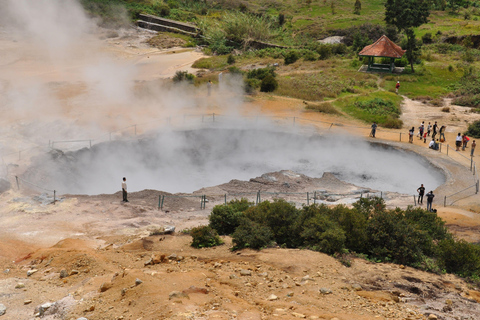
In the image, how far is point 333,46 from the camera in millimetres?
51656

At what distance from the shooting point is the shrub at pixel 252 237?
14.1 m

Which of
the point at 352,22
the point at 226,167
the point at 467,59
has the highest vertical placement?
the point at 352,22

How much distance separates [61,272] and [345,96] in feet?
92.1

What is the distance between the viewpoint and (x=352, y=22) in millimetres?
63250

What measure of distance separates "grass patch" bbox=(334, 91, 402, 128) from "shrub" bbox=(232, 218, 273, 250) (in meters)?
19.4

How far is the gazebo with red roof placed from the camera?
43625 millimetres

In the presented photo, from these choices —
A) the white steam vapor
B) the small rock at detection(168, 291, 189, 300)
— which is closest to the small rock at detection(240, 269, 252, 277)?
the small rock at detection(168, 291, 189, 300)

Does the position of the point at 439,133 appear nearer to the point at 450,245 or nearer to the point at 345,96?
the point at 345,96

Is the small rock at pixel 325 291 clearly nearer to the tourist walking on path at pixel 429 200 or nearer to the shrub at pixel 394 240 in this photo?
the shrub at pixel 394 240

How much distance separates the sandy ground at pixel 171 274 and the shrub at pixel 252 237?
39 cm

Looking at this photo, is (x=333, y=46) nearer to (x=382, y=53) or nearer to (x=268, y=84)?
(x=382, y=53)

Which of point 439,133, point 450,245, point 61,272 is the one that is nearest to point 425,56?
point 439,133

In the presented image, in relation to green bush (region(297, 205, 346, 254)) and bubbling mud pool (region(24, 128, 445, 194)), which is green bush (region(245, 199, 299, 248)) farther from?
bubbling mud pool (region(24, 128, 445, 194))

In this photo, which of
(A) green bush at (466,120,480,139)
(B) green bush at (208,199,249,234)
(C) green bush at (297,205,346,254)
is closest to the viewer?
(C) green bush at (297,205,346,254)
